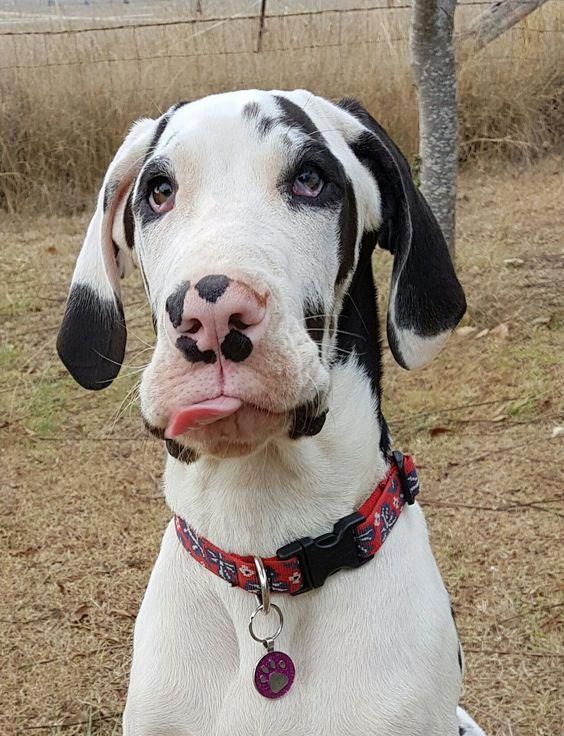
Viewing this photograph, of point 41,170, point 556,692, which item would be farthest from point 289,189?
point 41,170

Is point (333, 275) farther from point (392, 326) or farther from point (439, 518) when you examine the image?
point (439, 518)

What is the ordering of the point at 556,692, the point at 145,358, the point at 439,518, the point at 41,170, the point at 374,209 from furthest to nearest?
the point at 41,170 < the point at 145,358 < the point at 439,518 < the point at 556,692 < the point at 374,209

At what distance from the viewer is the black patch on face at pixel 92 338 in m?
2.22

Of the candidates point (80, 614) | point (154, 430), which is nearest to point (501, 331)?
point (80, 614)

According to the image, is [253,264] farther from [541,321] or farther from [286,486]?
[541,321]

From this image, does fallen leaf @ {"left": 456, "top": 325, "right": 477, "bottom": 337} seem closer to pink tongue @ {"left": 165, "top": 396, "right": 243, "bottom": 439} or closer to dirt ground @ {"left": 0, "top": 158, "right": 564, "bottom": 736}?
dirt ground @ {"left": 0, "top": 158, "right": 564, "bottom": 736}

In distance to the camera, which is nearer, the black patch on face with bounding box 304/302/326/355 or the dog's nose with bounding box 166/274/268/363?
the dog's nose with bounding box 166/274/268/363

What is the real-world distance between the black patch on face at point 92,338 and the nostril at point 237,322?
733mm

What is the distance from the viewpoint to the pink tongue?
1.59m

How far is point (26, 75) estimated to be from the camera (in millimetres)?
8109

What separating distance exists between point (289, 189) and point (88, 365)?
0.70m

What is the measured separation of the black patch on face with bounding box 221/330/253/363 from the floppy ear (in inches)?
26.2

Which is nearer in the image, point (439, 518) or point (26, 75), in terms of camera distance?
point (439, 518)

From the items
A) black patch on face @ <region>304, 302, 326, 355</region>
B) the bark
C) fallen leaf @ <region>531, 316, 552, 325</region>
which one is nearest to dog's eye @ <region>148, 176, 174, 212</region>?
black patch on face @ <region>304, 302, 326, 355</region>
